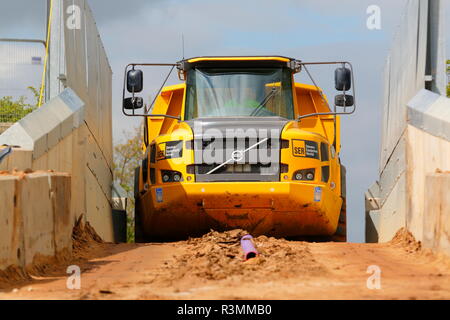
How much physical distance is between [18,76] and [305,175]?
5839 millimetres

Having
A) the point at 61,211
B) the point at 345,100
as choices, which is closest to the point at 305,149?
the point at 345,100

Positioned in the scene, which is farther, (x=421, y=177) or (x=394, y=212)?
(x=394, y=212)

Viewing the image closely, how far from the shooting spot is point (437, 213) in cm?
1198

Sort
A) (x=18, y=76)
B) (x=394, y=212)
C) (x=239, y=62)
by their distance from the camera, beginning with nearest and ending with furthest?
1. (x=239, y=62)
2. (x=394, y=212)
3. (x=18, y=76)

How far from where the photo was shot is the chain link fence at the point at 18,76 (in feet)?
59.9

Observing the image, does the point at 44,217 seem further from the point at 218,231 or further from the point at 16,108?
the point at 16,108

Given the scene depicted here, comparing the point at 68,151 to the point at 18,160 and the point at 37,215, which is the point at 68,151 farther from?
the point at 37,215

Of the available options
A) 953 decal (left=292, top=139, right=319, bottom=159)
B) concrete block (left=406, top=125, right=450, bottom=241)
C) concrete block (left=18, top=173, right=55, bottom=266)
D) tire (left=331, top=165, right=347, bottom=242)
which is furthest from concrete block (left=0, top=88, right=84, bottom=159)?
concrete block (left=406, top=125, right=450, bottom=241)

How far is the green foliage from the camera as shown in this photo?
729 inches

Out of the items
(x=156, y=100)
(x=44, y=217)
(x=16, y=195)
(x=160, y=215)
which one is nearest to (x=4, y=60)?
(x=156, y=100)

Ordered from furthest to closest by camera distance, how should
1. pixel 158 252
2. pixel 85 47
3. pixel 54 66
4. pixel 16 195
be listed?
pixel 85 47 < pixel 54 66 < pixel 158 252 < pixel 16 195

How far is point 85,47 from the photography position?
17.8 metres

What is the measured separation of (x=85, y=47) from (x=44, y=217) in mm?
6774

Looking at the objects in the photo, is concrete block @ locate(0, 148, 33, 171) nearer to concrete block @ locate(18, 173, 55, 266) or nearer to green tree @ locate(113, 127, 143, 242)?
concrete block @ locate(18, 173, 55, 266)
